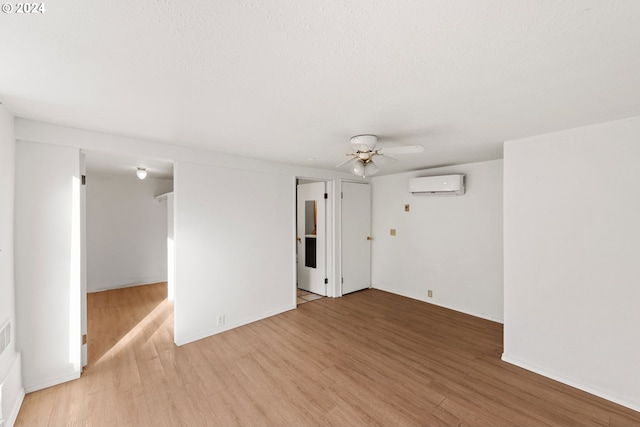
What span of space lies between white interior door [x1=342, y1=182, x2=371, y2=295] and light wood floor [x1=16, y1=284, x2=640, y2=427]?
1394 millimetres

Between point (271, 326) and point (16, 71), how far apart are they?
3.22 m

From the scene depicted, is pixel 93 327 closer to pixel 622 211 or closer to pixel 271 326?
pixel 271 326

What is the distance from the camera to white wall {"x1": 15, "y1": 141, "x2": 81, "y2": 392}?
7.01 feet

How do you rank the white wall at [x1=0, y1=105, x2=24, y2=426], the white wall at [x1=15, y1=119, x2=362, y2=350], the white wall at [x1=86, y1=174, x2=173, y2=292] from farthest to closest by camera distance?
the white wall at [x1=86, y1=174, x2=173, y2=292] → the white wall at [x1=15, y1=119, x2=362, y2=350] → the white wall at [x1=0, y1=105, x2=24, y2=426]

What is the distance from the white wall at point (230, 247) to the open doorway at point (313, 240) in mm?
755

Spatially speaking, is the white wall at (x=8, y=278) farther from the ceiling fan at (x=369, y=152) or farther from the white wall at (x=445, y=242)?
the white wall at (x=445, y=242)

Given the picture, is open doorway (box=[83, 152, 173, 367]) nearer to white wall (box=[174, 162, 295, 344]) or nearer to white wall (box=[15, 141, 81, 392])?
white wall (box=[174, 162, 295, 344])

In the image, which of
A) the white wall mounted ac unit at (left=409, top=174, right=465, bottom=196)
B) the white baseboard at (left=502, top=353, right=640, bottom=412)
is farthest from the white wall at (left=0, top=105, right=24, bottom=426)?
the white wall mounted ac unit at (left=409, top=174, right=465, bottom=196)

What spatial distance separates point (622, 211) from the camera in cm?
209

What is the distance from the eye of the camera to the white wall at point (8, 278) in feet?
5.84

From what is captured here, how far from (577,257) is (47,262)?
4617mm

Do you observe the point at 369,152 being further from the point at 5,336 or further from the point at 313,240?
the point at 5,336

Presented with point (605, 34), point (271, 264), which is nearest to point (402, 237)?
point (271, 264)

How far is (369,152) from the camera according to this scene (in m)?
2.44
